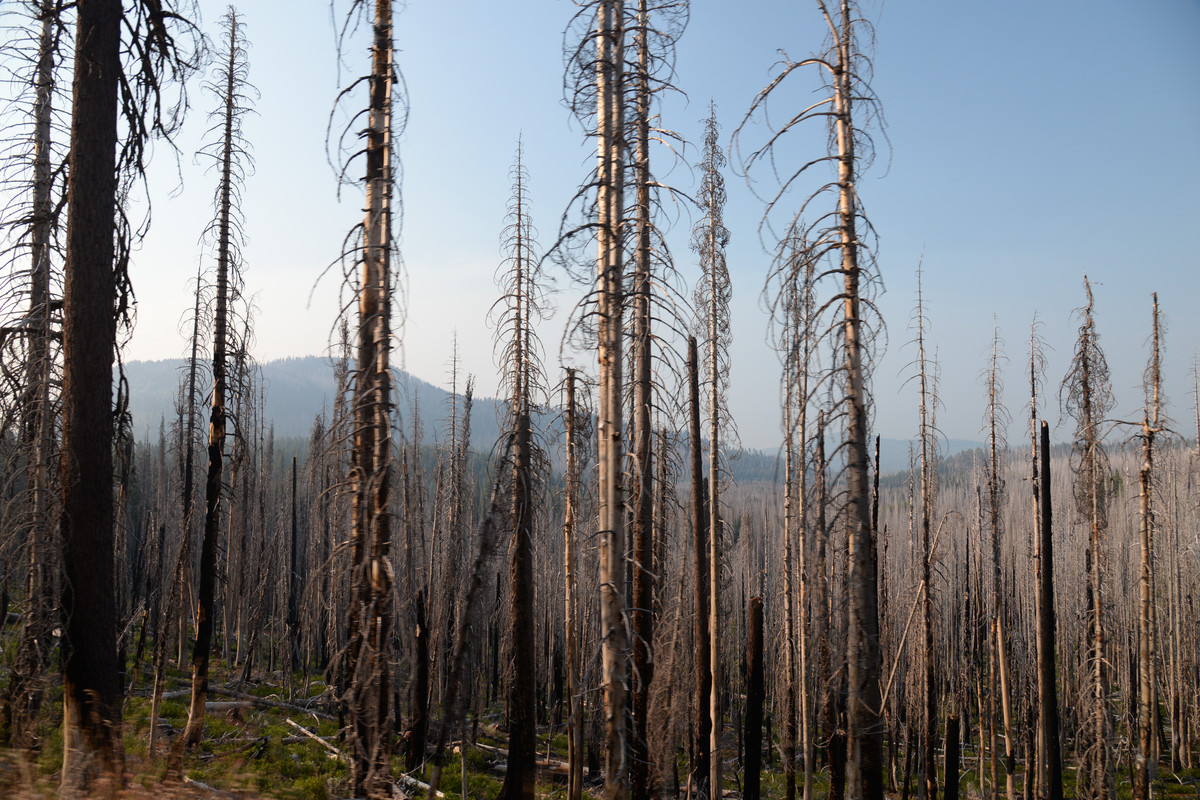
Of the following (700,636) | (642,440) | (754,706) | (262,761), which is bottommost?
(262,761)

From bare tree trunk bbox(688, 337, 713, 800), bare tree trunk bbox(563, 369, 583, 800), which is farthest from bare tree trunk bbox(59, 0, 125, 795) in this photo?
bare tree trunk bbox(688, 337, 713, 800)

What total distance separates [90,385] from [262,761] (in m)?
11.2

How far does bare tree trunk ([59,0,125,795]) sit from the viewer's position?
5.20 m

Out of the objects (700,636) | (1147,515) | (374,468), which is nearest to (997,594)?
(1147,515)

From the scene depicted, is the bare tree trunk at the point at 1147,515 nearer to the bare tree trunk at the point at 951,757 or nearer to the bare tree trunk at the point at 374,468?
the bare tree trunk at the point at 951,757

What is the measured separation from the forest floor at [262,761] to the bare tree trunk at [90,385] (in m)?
0.68

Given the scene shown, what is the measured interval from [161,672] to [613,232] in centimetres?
1152

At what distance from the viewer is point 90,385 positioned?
18.0 feet

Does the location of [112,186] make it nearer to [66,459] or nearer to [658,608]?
[66,459]

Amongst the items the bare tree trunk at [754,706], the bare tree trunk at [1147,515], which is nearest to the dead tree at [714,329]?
the bare tree trunk at [754,706]

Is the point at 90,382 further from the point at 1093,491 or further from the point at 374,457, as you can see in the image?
the point at 1093,491

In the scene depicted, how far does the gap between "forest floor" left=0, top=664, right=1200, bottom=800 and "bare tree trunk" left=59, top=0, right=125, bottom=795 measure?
2.24 feet

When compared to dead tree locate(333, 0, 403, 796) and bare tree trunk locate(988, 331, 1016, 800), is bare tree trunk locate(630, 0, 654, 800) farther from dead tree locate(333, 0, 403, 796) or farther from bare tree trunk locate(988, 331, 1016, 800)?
bare tree trunk locate(988, 331, 1016, 800)

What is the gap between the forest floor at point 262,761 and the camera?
5.08 m
